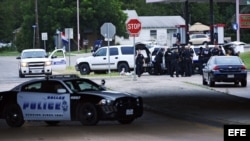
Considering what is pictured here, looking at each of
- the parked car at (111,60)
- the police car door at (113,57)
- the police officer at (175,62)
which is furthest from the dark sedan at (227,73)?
the police car door at (113,57)

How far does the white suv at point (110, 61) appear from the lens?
4700cm

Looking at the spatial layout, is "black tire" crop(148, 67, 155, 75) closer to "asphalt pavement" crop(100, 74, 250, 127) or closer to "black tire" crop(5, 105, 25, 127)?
"asphalt pavement" crop(100, 74, 250, 127)

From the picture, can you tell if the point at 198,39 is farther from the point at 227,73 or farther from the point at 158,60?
the point at 227,73

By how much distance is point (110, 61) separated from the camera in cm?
4719

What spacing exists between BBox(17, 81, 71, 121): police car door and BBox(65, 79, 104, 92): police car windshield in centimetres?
39

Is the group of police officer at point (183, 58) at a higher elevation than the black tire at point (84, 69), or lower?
higher

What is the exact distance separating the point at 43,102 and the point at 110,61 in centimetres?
2840

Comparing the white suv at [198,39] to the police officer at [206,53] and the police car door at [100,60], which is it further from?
the police officer at [206,53]

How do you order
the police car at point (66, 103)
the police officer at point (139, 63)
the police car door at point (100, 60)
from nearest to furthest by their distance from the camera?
the police car at point (66, 103)
the police officer at point (139, 63)
the police car door at point (100, 60)

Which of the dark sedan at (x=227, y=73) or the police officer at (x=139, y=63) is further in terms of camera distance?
the police officer at (x=139, y=63)

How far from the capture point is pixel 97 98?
18.2m

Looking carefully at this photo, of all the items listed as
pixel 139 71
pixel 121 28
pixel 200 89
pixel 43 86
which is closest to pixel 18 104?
pixel 43 86

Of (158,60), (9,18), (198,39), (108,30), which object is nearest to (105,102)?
(108,30)

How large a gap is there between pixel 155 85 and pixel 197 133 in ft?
56.6
